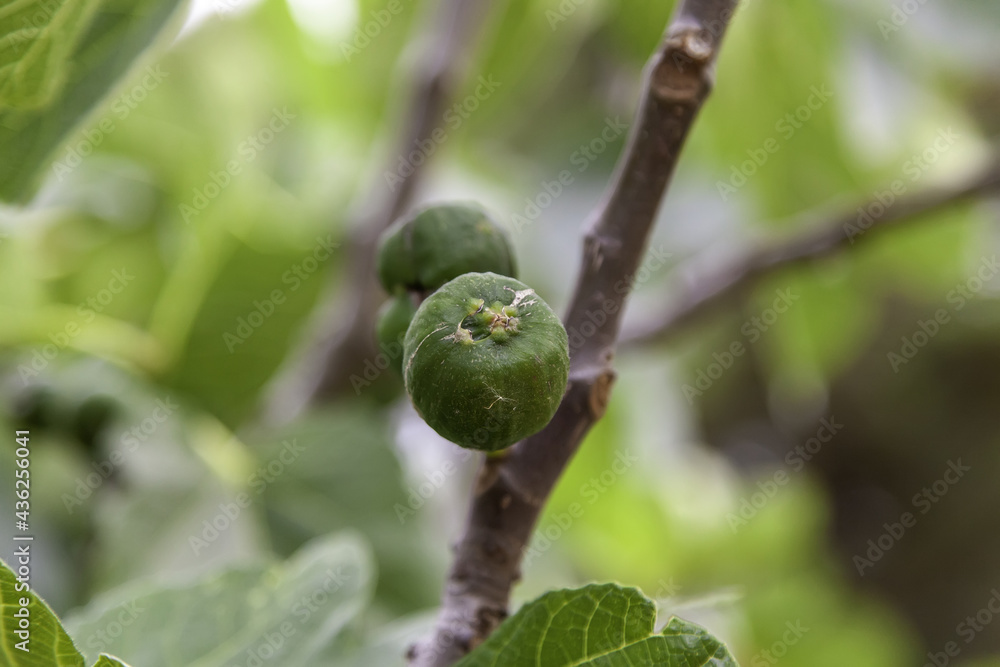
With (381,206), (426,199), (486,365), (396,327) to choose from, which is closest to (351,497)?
(381,206)

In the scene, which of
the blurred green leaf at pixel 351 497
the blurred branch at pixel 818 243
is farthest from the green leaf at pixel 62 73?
the blurred branch at pixel 818 243

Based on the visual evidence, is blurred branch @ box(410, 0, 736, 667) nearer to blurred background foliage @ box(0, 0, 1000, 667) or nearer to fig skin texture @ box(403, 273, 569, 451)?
fig skin texture @ box(403, 273, 569, 451)

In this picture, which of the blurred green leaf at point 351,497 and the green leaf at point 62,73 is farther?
the blurred green leaf at point 351,497

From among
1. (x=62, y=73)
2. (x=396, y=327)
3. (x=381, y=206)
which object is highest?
(x=62, y=73)

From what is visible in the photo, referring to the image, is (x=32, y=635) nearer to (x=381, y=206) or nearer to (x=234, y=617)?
(x=234, y=617)

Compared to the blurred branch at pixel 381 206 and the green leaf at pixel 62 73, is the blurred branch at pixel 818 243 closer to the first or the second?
the blurred branch at pixel 381 206
